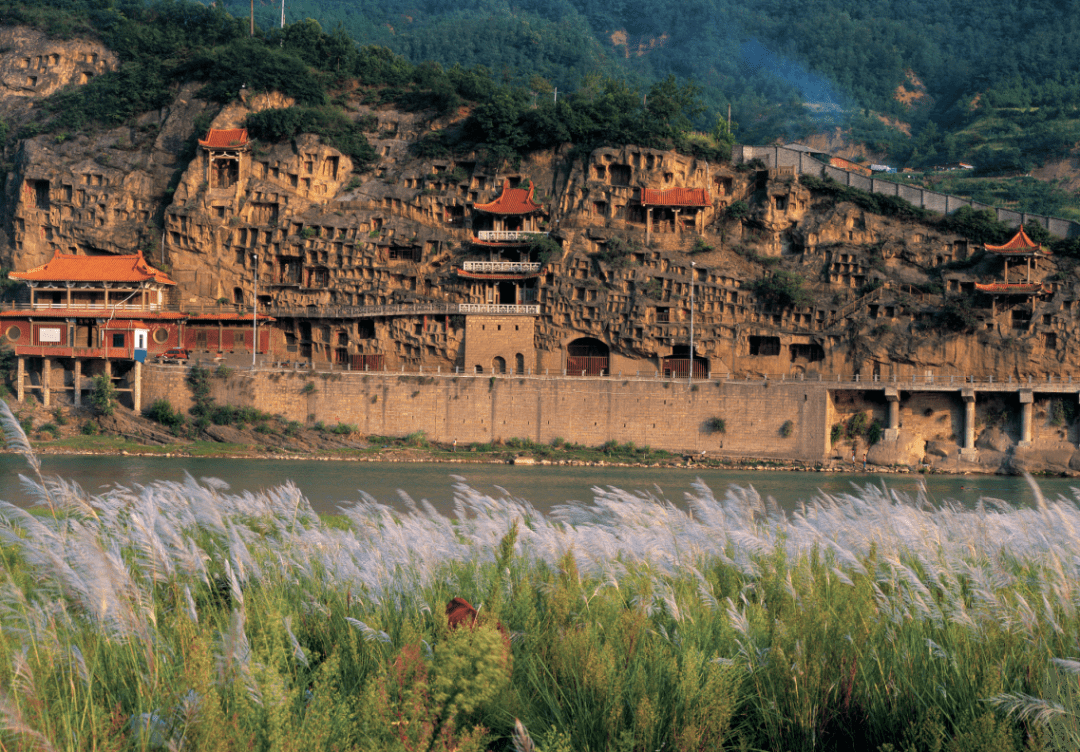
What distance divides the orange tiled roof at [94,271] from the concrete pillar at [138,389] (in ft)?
25.4

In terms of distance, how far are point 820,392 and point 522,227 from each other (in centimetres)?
2489

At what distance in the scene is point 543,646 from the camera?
7.28 meters

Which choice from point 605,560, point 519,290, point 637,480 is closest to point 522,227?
point 519,290

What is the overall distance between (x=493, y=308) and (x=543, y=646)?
56.7 m

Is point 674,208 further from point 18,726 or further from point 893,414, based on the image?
point 18,726

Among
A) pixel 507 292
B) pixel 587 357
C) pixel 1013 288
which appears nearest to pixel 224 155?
pixel 507 292

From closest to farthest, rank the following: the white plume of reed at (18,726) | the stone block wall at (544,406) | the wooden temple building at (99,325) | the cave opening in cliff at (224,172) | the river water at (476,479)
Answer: the white plume of reed at (18,726) → the river water at (476,479) → the stone block wall at (544,406) → the wooden temple building at (99,325) → the cave opening in cliff at (224,172)

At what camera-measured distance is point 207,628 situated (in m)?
7.45

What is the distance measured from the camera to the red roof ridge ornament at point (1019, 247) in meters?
58.9

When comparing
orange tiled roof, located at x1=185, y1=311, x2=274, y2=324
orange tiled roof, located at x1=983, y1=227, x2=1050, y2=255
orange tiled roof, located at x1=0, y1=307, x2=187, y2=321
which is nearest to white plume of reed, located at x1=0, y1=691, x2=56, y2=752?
orange tiled roof, located at x1=0, y1=307, x2=187, y2=321

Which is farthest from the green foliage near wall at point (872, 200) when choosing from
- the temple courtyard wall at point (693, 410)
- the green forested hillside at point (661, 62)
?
the temple courtyard wall at point (693, 410)

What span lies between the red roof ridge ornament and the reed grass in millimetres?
55736

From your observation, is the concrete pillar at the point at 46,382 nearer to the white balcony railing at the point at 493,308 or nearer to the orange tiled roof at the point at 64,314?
the orange tiled roof at the point at 64,314

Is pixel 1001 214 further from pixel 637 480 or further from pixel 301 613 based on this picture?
pixel 301 613
